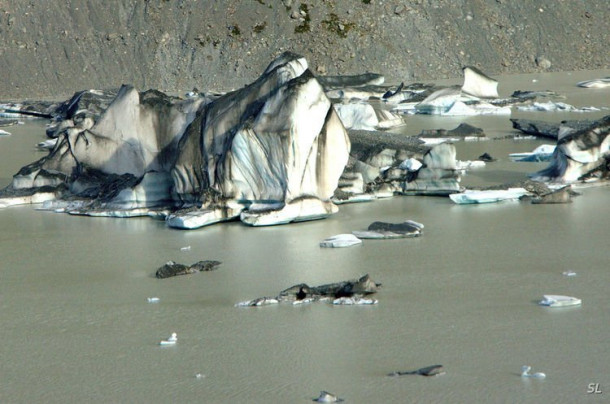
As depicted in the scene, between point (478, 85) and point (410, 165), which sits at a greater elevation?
point (478, 85)

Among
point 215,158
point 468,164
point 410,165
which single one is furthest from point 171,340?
point 468,164

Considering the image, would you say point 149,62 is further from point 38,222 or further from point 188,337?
point 188,337

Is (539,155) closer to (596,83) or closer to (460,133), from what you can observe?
(460,133)

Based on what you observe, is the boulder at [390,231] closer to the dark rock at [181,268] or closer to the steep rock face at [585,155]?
the dark rock at [181,268]

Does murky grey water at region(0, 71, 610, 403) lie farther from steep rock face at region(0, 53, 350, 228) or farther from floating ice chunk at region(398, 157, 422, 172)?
floating ice chunk at region(398, 157, 422, 172)

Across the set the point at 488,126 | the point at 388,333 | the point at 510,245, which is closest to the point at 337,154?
the point at 510,245

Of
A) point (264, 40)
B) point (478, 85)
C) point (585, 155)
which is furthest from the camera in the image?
point (264, 40)
